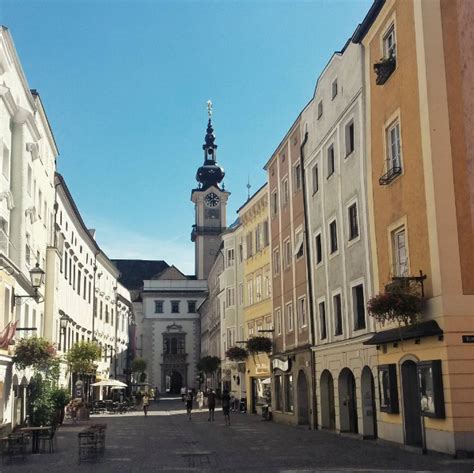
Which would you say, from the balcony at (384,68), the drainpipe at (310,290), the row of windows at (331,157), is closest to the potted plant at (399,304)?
the balcony at (384,68)

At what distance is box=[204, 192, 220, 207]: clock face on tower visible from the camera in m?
119

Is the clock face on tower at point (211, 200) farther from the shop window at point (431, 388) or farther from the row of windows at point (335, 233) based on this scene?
the shop window at point (431, 388)

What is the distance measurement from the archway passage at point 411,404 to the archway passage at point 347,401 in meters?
6.23

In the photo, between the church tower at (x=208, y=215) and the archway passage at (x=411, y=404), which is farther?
the church tower at (x=208, y=215)

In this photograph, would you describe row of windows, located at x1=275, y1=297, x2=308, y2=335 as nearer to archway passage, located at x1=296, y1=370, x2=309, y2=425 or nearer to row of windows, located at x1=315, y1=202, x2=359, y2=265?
archway passage, located at x1=296, y1=370, x2=309, y2=425

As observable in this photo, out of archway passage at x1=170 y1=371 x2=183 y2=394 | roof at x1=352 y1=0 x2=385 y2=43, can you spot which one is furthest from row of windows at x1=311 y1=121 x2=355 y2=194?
archway passage at x1=170 y1=371 x2=183 y2=394

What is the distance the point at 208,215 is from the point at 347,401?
9165cm

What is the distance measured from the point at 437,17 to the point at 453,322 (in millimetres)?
8383

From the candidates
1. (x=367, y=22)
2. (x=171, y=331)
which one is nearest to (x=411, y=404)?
(x=367, y=22)

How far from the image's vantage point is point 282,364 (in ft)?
119

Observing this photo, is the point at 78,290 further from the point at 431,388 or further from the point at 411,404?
the point at 431,388

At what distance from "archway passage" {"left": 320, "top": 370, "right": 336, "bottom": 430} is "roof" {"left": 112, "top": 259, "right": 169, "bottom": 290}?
111409 mm

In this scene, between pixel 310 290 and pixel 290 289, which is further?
pixel 290 289

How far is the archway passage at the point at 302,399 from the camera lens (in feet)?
110
